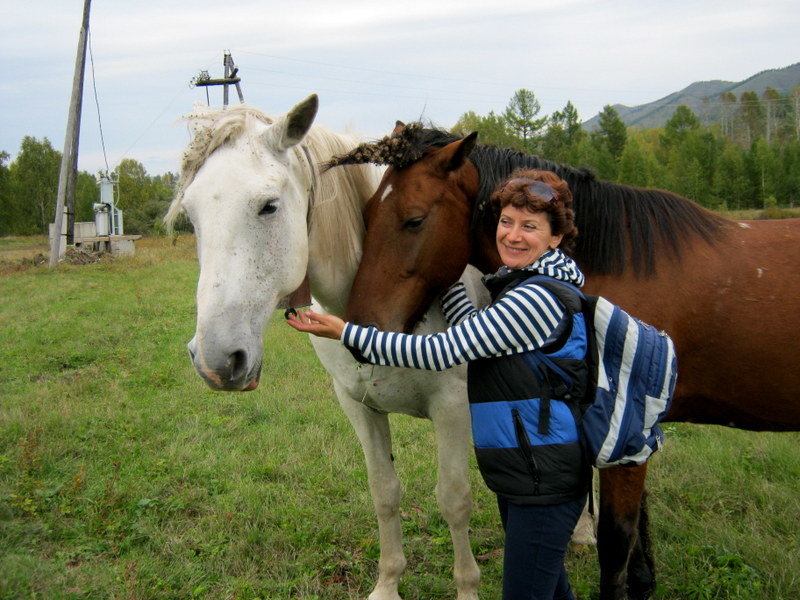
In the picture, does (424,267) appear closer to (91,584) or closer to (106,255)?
(91,584)

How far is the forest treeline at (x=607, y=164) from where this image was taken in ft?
127

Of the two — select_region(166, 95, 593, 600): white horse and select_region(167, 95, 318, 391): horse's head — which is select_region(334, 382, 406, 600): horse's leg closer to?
select_region(166, 95, 593, 600): white horse

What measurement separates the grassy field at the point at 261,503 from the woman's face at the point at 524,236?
1983 mm

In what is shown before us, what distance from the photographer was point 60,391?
6.50 meters

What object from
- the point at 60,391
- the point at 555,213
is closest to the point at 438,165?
the point at 555,213

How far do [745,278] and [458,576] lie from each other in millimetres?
2001

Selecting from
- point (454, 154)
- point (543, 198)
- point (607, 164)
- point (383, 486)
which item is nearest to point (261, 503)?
point (383, 486)

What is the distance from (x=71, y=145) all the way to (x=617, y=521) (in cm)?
2173

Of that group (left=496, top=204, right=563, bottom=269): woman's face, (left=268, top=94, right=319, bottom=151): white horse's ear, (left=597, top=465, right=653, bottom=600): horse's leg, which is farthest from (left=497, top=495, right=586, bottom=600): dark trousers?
(left=268, top=94, right=319, bottom=151): white horse's ear

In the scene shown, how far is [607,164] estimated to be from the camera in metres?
41.2

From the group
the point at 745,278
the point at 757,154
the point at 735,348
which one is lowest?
the point at 735,348

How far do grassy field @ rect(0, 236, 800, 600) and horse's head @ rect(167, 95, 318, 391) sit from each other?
73.2 inches

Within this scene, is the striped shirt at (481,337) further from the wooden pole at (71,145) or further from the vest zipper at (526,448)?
the wooden pole at (71,145)

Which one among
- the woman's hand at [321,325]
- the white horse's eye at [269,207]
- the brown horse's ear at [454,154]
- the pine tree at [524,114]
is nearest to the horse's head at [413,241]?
the brown horse's ear at [454,154]
